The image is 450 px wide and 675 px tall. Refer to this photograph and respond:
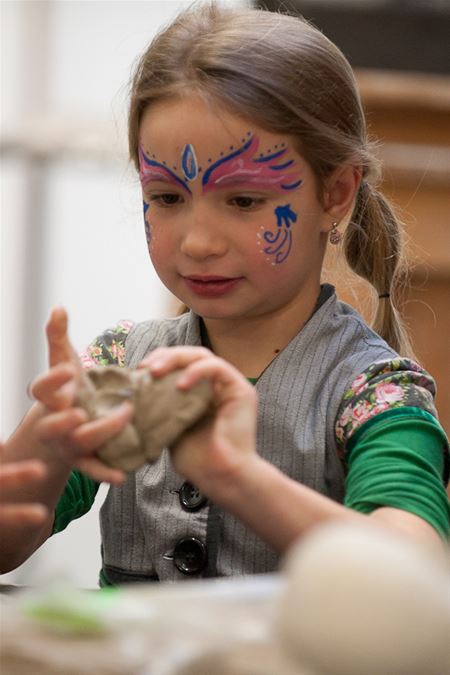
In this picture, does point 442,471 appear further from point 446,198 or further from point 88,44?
point 88,44

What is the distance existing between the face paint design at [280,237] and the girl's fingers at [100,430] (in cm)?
39

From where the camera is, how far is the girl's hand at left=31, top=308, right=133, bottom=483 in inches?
35.5

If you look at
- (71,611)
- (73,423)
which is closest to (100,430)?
(73,423)

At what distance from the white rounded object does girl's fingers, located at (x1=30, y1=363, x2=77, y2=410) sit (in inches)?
14.0

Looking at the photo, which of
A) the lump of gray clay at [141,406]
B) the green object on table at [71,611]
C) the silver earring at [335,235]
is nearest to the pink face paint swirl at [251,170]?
the silver earring at [335,235]

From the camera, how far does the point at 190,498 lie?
4.18ft

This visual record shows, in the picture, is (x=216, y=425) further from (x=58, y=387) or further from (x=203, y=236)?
(x=203, y=236)

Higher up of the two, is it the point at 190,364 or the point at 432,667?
the point at 190,364

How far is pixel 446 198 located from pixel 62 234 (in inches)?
47.9

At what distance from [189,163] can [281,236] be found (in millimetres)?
134

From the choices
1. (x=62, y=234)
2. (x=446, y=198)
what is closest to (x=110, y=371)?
(x=446, y=198)

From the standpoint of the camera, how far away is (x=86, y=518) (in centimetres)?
307

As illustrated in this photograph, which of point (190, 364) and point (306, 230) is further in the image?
point (306, 230)

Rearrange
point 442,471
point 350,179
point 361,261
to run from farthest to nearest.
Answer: point 361,261, point 350,179, point 442,471
